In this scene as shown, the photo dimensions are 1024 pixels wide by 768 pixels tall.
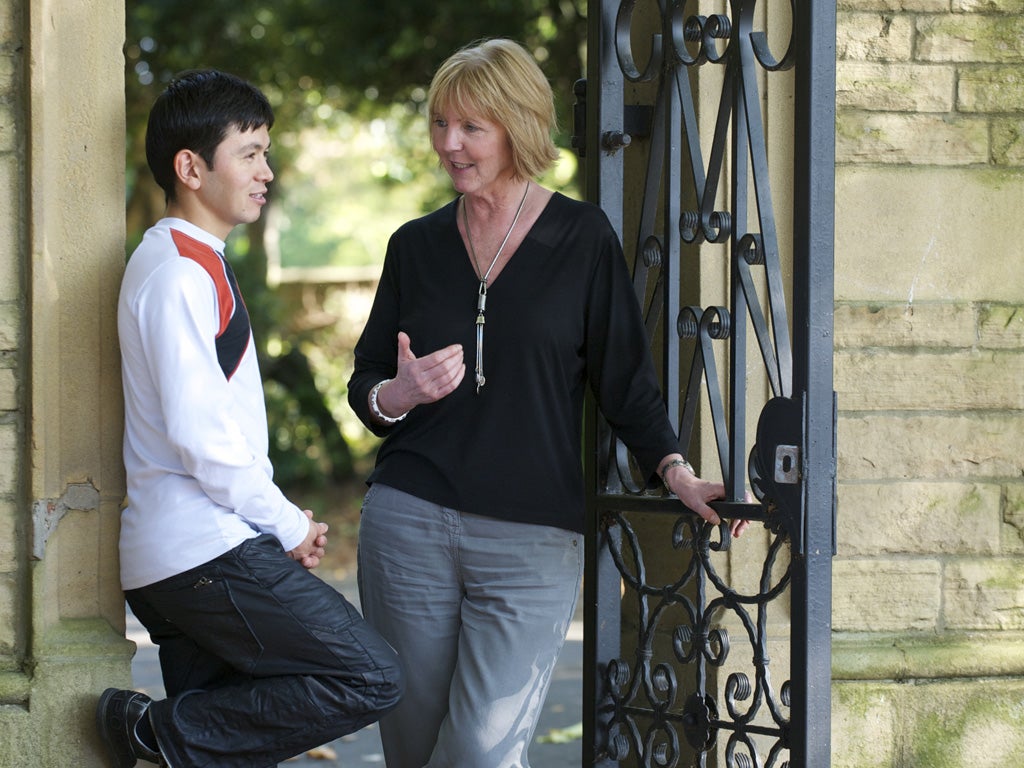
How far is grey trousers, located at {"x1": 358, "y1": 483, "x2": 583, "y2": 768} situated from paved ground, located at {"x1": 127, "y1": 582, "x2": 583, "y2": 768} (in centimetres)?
201

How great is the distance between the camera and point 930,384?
13.9 ft

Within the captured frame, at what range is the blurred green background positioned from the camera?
10.9 meters

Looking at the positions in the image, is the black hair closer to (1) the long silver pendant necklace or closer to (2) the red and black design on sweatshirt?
(2) the red and black design on sweatshirt

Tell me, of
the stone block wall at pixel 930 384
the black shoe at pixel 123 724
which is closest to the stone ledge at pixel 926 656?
the stone block wall at pixel 930 384

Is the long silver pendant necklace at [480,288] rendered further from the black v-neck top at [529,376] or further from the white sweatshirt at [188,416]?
the white sweatshirt at [188,416]

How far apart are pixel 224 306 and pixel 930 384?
2133 millimetres

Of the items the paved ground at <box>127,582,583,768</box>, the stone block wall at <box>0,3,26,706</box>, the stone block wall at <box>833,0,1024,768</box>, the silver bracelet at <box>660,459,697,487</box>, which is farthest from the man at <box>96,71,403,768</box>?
the paved ground at <box>127,582,583,768</box>

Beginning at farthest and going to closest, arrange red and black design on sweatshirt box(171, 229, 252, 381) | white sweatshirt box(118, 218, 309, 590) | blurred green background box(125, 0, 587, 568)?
blurred green background box(125, 0, 587, 568), red and black design on sweatshirt box(171, 229, 252, 381), white sweatshirt box(118, 218, 309, 590)

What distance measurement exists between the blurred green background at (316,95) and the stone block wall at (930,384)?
329 cm

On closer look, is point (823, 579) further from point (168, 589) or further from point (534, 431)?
point (168, 589)

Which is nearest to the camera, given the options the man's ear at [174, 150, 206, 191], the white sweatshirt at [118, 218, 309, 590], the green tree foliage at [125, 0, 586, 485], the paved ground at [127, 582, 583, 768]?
the white sweatshirt at [118, 218, 309, 590]

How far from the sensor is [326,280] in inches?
698

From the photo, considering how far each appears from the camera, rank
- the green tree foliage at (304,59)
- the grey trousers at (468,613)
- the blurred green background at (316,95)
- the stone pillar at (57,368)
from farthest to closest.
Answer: the blurred green background at (316,95), the green tree foliage at (304,59), the stone pillar at (57,368), the grey trousers at (468,613)

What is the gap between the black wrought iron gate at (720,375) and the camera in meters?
3.23
